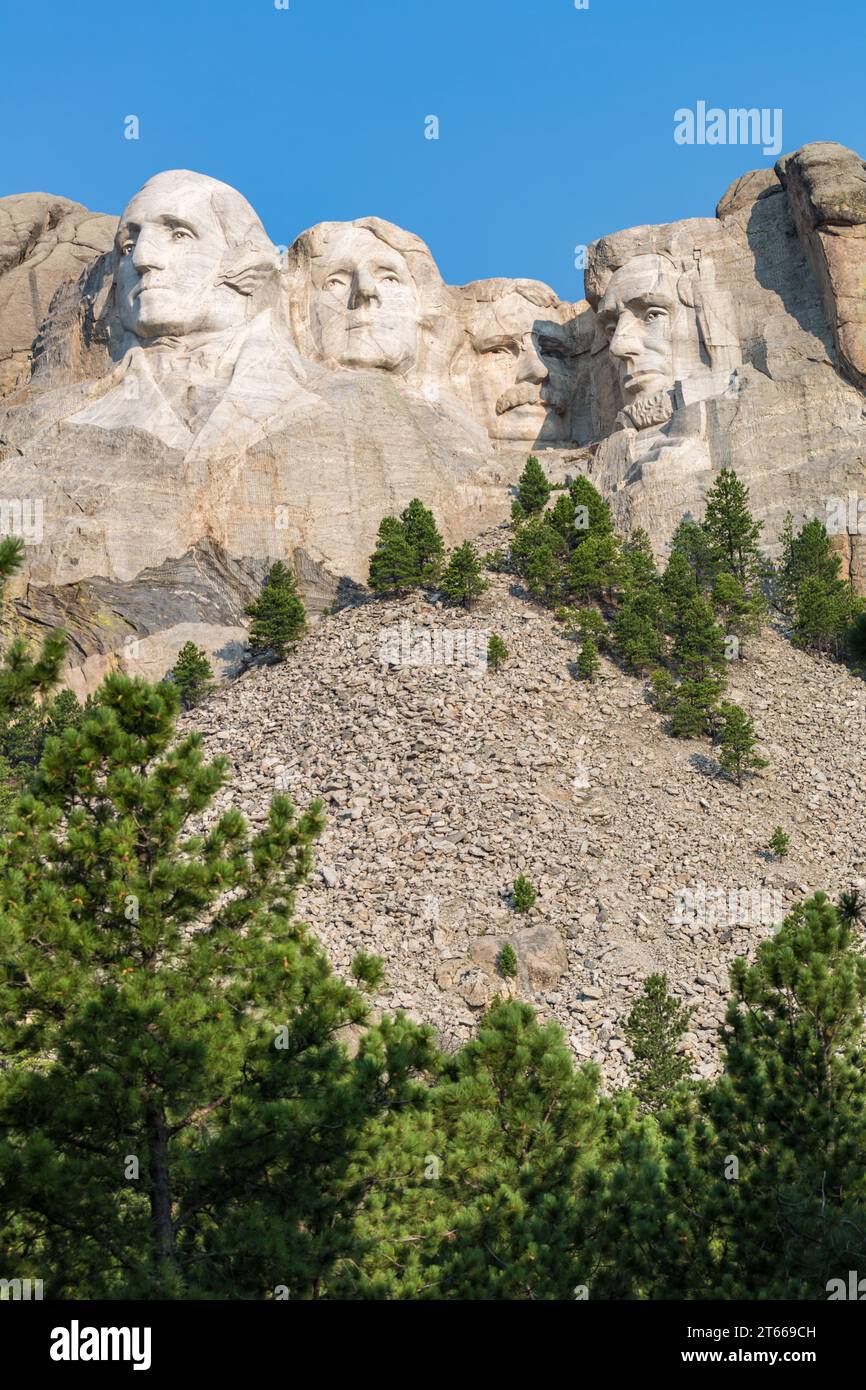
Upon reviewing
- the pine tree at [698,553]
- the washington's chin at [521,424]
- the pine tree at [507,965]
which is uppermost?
the washington's chin at [521,424]

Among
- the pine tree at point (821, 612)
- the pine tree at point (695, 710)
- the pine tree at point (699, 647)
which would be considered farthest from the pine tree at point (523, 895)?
the pine tree at point (821, 612)

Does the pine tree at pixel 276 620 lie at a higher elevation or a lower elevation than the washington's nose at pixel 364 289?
lower

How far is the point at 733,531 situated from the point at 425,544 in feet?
26.5

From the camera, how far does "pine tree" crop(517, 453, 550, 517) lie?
44188 mm

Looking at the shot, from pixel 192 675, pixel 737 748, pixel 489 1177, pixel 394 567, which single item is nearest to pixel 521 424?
pixel 394 567

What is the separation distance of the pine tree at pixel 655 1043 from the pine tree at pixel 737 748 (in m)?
8.48

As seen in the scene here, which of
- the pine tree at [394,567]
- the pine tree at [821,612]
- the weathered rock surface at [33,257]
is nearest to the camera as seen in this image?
the pine tree at [821,612]

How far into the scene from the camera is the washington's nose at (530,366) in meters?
53.6

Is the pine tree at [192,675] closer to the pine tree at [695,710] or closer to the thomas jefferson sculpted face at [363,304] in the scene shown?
the pine tree at [695,710]

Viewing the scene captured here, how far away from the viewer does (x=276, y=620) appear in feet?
129
